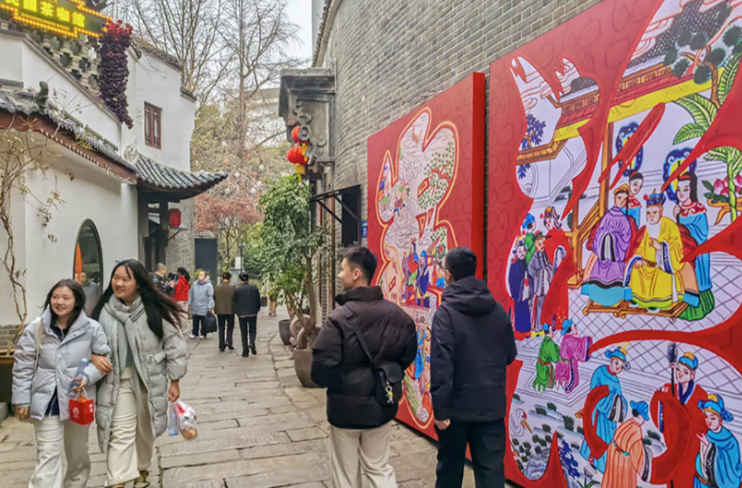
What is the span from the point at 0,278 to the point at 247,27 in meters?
18.2

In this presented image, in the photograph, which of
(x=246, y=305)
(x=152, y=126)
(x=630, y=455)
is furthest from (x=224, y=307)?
(x=630, y=455)

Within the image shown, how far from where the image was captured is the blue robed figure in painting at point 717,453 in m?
2.33

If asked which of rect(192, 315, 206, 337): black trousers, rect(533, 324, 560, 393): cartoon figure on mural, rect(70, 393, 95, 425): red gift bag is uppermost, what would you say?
rect(533, 324, 560, 393): cartoon figure on mural

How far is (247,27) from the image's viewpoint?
21906 mm

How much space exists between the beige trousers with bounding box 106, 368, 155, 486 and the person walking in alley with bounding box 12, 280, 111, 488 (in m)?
0.21

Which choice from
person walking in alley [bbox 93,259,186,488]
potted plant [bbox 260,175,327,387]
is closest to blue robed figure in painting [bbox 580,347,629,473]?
person walking in alley [bbox 93,259,186,488]

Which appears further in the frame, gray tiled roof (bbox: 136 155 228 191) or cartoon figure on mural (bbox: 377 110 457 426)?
gray tiled roof (bbox: 136 155 228 191)

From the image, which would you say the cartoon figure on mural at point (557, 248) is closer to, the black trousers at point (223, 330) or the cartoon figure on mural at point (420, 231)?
the cartoon figure on mural at point (420, 231)

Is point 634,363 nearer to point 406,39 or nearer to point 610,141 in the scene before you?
point 610,141

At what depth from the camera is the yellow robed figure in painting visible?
2.60 m

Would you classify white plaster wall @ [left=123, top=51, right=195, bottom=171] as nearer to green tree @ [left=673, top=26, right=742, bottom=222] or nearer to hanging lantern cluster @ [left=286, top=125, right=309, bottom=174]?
hanging lantern cluster @ [left=286, top=125, right=309, bottom=174]

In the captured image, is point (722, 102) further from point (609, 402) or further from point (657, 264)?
point (609, 402)

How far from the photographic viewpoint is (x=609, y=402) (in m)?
2.99

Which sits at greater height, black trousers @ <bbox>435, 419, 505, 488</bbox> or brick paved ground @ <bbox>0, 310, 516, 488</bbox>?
black trousers @ <bbox>435, 419, 505, 488</bbox>
